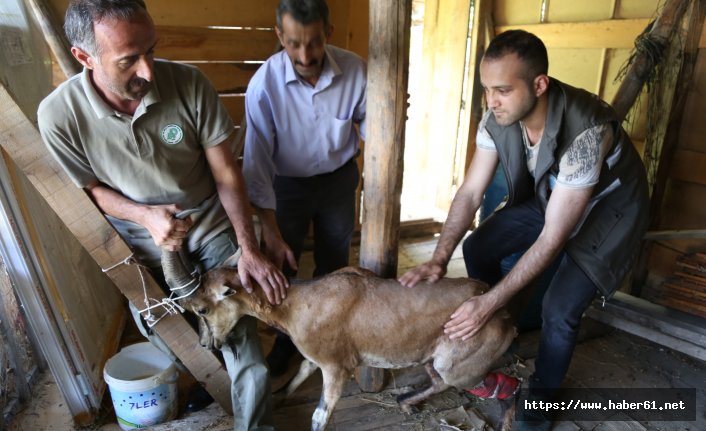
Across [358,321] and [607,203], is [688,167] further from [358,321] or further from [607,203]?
[358,321]

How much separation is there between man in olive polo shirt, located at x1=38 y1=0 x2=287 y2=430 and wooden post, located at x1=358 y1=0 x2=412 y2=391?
0.66m

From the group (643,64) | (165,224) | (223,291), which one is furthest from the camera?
(643,64)

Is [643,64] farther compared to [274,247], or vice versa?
[643,64]

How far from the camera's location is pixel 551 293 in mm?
3057

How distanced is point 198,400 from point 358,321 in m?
1.47

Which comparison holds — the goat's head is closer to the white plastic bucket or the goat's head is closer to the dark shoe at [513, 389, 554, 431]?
the white plastic bucket

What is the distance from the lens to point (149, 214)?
2355 mm

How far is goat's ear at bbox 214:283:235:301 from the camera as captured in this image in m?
2.42

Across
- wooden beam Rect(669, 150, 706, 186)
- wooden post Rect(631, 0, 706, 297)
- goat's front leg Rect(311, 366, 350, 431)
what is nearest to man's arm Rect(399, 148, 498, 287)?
goat's front leg Rect(311, 366, 350, 431)

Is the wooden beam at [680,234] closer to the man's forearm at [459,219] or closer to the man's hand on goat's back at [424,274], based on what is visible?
the man's forearm at [459,219]

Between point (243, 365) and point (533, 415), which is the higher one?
point (243, 365)

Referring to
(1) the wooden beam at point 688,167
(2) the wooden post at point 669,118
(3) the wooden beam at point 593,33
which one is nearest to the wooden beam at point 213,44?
(3) the wooden beam at point 593,33

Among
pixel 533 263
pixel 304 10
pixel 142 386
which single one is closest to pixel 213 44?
pixel 304 10

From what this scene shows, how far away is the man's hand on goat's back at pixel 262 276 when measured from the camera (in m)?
2.50
